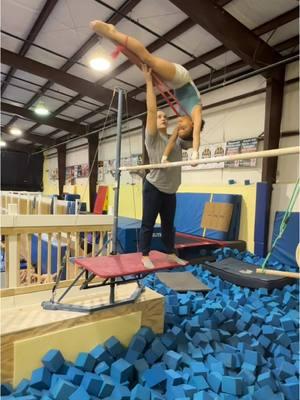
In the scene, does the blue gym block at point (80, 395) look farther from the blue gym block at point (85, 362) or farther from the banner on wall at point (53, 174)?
the banner on wall at point (53, 174)

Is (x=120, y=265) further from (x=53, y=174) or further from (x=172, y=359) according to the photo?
(x=53, y=174)

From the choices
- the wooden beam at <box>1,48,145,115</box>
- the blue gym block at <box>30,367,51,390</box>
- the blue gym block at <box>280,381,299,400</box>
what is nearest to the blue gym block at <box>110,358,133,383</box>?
the blue gym block at <box>30,367,51,390</box>

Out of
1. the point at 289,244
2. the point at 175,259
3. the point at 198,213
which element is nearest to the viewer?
the point at 175,259

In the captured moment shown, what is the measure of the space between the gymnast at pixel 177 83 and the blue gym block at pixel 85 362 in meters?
1.28

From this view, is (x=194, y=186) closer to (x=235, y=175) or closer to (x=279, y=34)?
(x=235, y=175)

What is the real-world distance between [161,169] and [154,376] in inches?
49.2

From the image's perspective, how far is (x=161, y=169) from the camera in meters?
1.91

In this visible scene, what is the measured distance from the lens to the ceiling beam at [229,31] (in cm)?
356

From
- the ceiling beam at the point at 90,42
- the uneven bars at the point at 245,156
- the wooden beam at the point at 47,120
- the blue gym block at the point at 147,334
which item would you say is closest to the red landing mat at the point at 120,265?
the blue gym block at the point at 147,334

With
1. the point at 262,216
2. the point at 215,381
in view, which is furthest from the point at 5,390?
the point at 262,216

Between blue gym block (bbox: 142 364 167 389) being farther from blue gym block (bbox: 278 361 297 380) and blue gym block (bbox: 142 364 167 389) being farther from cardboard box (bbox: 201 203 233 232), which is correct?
cardboard box (bbox: 201 203 233 232)

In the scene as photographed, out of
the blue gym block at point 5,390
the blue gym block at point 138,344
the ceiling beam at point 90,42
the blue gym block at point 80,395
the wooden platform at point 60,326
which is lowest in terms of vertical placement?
the blue gym block at point 5,390

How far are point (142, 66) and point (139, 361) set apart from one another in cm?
177

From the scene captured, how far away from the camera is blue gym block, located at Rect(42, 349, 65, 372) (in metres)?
1.56
